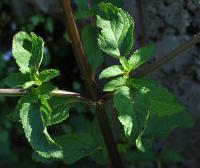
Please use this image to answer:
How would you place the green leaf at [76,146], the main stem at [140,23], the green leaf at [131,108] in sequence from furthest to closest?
the main stem at [140,23], the green leaf at [76,146], the green leaf at [131,108]

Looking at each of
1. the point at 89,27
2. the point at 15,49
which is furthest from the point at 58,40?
the point at 15,49

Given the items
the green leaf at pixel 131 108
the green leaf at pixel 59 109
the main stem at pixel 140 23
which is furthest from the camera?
the main stem at pixel 140 23

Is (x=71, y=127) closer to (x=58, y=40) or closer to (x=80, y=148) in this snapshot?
(x=58, y=40)

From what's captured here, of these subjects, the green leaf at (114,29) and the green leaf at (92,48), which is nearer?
the green leaf at (114,29)

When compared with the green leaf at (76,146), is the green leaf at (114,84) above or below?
above

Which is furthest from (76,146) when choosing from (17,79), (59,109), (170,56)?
(170,56)

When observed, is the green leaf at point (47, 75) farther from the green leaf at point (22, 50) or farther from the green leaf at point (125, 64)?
the green leaf at point (125, 64)

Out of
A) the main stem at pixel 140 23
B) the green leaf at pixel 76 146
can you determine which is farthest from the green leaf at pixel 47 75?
the main stem at pixel 140 23

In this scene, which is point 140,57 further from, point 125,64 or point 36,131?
point 36,131
